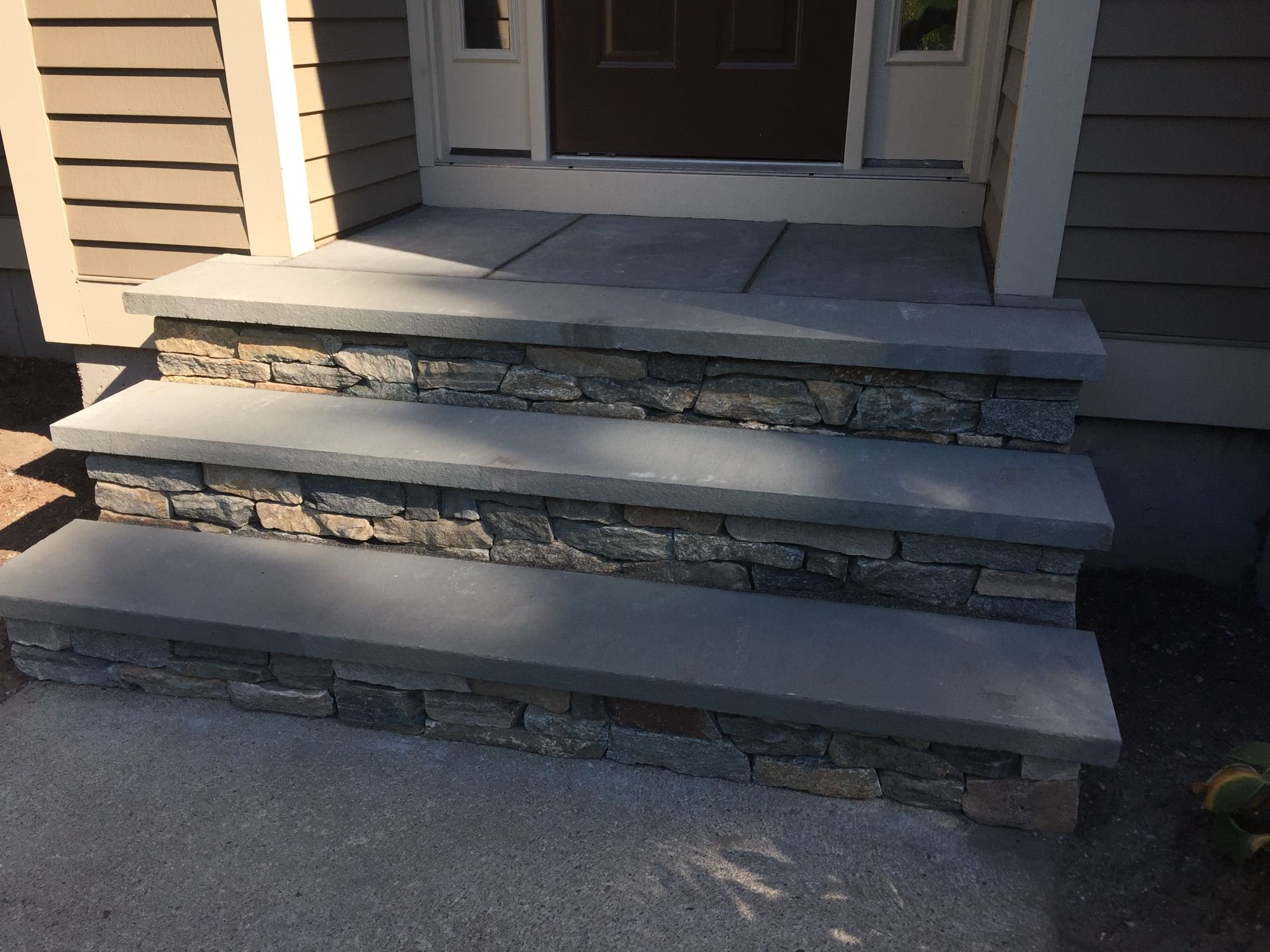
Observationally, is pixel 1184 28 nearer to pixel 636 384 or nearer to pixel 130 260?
pixel 636 384

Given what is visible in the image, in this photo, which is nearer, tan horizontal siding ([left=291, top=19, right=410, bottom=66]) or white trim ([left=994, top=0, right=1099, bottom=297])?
white trim ([left=994, top=0, right=1099, bottom=297])

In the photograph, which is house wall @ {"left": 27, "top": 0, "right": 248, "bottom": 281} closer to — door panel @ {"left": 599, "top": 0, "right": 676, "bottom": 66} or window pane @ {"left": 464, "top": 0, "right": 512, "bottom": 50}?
window pane @ {"left": 464, "top": 0, "right": 512, "bottom": 50}

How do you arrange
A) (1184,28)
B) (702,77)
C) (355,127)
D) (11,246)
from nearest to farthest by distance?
(1184,28), (355,127), (702,77), (11,246)

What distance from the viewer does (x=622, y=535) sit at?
2457 mm

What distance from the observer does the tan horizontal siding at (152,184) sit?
3230 millimetres

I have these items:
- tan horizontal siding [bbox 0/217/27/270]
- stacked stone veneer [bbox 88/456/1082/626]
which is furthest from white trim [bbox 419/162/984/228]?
tan horizontal siding [bbox 0/217/27/270]

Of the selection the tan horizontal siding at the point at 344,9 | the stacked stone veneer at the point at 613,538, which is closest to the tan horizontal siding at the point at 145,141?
the tan horizontal siding at the point at 344,9

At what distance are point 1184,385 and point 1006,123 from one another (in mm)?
917

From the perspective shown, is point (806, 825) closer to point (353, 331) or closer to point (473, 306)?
point (473, 306)

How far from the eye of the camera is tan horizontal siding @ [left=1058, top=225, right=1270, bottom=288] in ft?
8.95

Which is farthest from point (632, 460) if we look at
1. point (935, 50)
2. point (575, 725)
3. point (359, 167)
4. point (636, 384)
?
point (935, 50)

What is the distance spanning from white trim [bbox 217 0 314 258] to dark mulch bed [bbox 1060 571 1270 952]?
2.68 meters

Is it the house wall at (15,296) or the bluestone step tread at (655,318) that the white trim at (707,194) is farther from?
the house wall at (15,296)

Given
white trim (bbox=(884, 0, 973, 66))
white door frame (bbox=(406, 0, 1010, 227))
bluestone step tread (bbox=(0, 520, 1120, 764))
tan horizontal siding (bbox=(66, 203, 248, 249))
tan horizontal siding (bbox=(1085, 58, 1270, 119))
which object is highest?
white trim (bbox=(884, 0, 973, 66))
